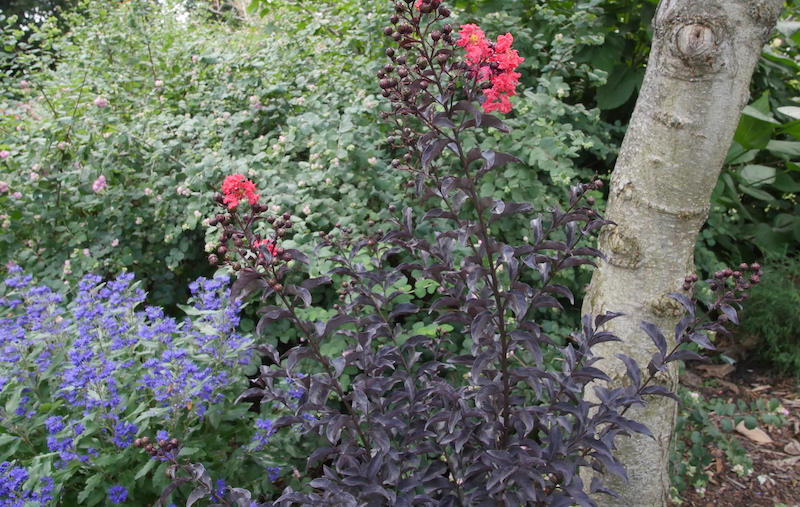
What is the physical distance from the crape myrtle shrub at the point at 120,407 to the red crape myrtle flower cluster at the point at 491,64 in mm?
1081

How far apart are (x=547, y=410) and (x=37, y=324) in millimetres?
1865

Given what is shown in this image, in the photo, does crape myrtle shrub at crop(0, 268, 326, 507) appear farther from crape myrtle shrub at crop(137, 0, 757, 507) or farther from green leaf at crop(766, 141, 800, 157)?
green leaf at crop(766, 141, 800, 157)

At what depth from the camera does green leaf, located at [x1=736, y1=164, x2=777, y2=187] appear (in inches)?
143

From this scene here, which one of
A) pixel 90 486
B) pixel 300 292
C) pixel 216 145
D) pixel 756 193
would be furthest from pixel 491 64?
pixel 756 193

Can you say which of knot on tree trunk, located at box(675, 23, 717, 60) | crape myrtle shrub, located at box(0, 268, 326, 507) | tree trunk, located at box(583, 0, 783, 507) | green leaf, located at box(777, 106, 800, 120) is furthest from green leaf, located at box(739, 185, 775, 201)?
crape myrtle shrub, located at box(0, 268, 326, 507)

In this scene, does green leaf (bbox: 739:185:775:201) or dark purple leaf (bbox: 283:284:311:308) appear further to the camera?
green leaf (bbox: 739:185:775:201)

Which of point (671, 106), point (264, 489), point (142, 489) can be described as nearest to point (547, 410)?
point (671, 106)

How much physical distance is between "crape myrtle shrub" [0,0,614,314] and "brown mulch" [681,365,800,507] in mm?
1036

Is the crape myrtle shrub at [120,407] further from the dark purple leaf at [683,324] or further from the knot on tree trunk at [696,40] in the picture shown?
the knot on tree trunk at [696,40]

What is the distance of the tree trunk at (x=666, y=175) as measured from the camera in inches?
61.0

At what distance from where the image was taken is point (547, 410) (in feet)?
4.56

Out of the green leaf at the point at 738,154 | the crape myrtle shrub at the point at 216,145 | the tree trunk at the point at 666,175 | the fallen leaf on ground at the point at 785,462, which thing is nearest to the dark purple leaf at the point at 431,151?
the tree trunk at the point at 666,175

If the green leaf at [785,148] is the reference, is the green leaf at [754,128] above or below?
above

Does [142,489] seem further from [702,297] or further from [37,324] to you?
[702,297]
